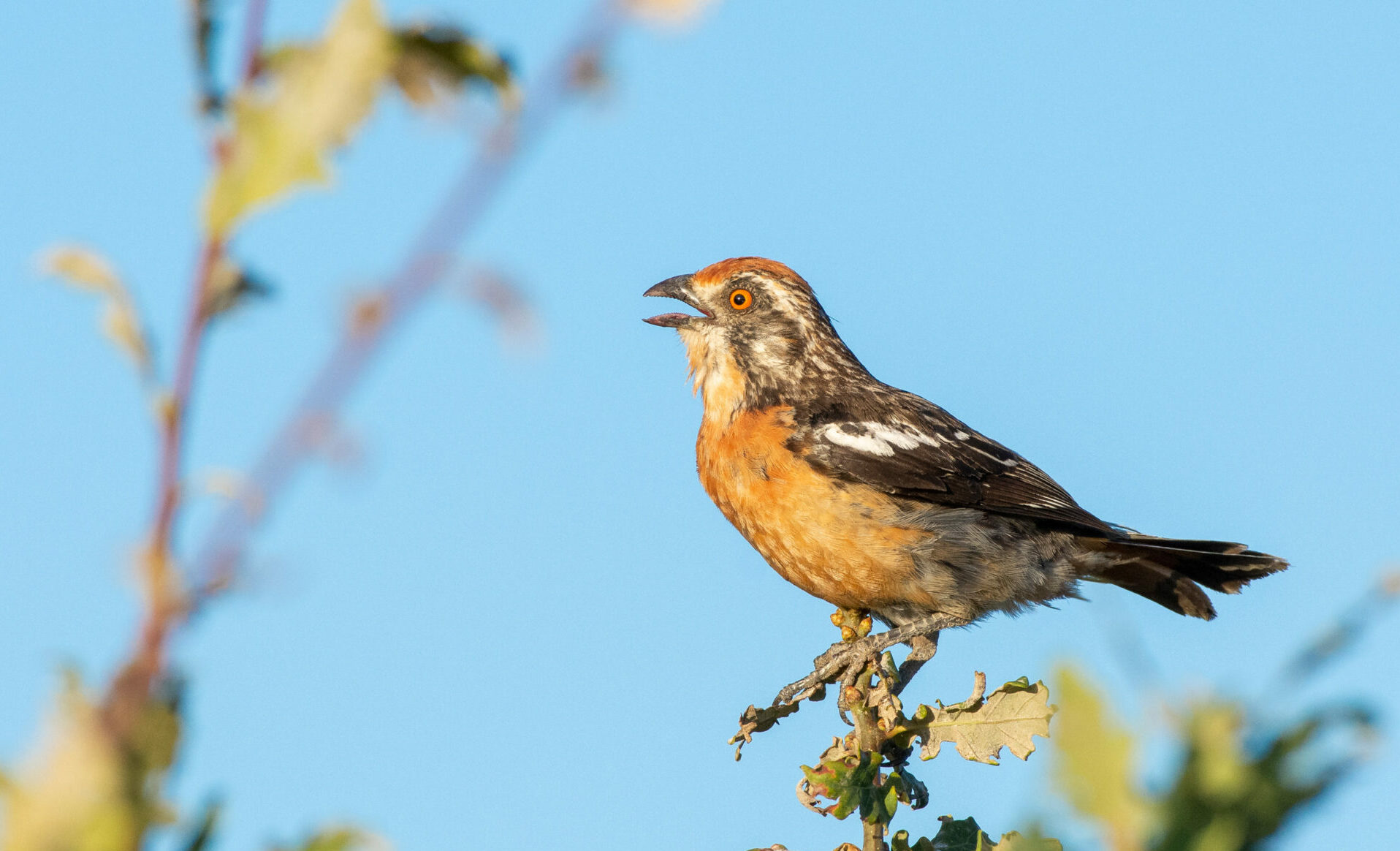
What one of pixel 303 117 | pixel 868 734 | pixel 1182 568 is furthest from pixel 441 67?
pixel 1182 568

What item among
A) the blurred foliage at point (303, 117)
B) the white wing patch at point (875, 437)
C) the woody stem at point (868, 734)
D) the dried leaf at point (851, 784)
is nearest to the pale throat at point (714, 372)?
the white wing patch at point (875, 437)

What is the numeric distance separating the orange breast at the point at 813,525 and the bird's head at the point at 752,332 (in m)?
0.57

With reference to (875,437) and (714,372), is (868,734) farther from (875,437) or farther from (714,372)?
(714,372)

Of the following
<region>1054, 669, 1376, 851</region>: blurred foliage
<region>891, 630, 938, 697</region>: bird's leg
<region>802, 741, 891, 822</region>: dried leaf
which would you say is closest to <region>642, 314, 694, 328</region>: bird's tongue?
<region>891, 630, 938, 697</region>: bird's leg

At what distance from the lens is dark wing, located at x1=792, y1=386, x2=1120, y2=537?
24.9ft

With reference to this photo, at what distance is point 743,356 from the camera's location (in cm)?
835

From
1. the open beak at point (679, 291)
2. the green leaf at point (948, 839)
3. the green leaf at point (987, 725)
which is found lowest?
the green leaf at point (948, 839)

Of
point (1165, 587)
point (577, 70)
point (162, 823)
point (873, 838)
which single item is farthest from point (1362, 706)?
point (1165, 587)

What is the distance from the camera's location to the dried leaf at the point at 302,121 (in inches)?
50.8

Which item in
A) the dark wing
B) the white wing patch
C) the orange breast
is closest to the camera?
the orange breast

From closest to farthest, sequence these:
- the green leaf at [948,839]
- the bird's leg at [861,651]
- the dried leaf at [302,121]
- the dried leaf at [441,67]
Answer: the dried leaf at [302,121]
the dried leaf at [441,67]
the green leaf at [948,839]
the bird's leg at [861,651]

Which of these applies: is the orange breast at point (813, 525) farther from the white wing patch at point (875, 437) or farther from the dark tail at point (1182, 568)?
the dark tail at point (1182, 568)

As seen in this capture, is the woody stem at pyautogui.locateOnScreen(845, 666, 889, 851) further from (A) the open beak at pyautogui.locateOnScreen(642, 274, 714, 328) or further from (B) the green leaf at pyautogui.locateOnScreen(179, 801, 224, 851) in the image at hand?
(A) the open beak at pyautogui.locateOnScreen(642, 274, 714, 328)

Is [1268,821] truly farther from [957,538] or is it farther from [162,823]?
[957,538]
